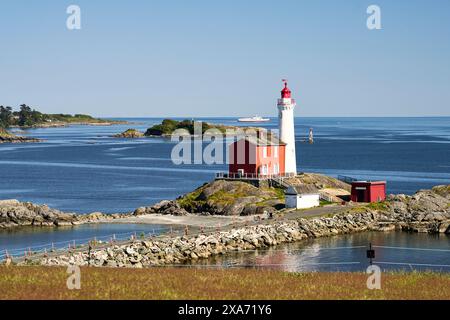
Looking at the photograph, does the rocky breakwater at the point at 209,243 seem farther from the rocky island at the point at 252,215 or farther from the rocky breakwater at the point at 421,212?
the rocky breakwater at the point at 421,212

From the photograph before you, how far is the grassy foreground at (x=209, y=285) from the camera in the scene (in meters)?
21.1

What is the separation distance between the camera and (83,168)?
134875 mm

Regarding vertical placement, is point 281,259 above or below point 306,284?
below

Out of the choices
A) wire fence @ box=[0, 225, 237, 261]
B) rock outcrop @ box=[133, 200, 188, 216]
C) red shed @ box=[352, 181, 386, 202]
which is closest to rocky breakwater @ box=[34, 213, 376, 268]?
wire fence @ box=[0, 225, 237, 261]

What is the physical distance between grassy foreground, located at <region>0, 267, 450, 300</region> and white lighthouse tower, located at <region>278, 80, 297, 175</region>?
44761 mm

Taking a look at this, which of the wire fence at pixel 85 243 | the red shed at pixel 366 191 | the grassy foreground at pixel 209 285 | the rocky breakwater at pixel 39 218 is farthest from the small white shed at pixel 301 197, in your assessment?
the grassy foreground at pixel 209 285

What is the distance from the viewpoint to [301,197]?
2511 inches

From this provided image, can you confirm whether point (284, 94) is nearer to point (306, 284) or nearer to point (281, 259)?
point (281, 259)

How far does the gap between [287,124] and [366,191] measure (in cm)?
1071

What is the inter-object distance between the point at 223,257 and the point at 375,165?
93390 millimetres

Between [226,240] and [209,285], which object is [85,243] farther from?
[209,285]

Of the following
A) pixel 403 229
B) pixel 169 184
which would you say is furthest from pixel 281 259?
pixel 169 184

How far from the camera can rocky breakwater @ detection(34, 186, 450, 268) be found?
4562 centimetres

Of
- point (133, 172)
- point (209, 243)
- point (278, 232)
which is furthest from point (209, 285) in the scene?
point (133, 172)
